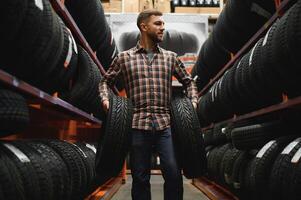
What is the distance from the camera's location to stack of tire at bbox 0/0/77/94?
52.2 inches

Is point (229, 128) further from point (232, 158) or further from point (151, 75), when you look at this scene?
point (151, 75)

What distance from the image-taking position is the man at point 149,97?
2127mm

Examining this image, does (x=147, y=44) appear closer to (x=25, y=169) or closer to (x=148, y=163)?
(x=148, y=163)

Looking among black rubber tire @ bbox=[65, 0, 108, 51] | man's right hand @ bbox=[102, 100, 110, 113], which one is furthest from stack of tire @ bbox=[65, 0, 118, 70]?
man's right hand @ bbox=[102, 100, 110, 113]

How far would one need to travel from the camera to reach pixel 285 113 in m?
2.32

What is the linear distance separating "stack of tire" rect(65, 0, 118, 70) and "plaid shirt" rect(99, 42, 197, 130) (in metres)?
0.69

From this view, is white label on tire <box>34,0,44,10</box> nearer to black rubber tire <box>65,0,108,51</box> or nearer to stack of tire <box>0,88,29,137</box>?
stack of tire <box>0,88,29,137</box>

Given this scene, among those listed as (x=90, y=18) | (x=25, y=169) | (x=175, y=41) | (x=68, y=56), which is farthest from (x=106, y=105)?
(x=175, y=41)

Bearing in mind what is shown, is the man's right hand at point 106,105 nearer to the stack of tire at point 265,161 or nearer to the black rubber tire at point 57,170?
the black rubber tire at point 57,170

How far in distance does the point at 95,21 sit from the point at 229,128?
157 centimetres

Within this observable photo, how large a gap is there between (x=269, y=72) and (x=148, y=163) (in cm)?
95

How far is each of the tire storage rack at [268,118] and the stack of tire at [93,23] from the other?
51.5 inches

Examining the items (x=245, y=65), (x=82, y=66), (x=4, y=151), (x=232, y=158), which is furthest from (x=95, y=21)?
(x=4, y=151)

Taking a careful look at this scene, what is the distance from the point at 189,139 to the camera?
6.75ft
